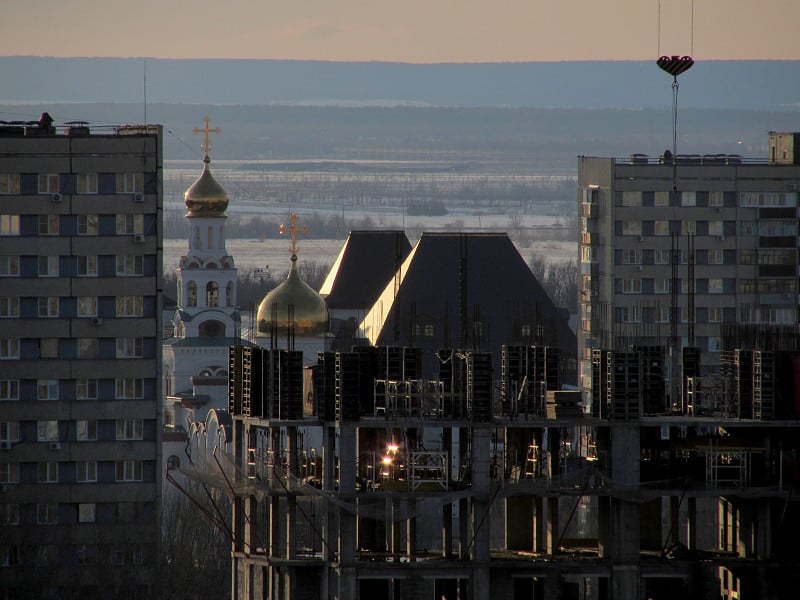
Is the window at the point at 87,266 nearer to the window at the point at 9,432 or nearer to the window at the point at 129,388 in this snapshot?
the window at the point at 129,388

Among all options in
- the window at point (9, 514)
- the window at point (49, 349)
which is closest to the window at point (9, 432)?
the window at point (49, 349)

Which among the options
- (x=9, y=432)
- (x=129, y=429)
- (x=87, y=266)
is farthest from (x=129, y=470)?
(x=87, y=266)

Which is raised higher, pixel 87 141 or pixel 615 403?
pixel 87 141

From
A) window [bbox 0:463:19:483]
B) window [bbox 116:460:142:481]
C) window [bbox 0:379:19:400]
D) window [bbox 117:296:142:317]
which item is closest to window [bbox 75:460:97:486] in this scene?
window [bbox 116:460:142:481]

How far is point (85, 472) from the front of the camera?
476 feet

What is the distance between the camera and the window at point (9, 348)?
14725cm

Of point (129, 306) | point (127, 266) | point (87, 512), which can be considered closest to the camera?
point (87, 512)

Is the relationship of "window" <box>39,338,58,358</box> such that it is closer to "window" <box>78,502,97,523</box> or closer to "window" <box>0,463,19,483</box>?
"window" <box>0,463,19,483</box>

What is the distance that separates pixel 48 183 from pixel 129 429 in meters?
12.1

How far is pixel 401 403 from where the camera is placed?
113125mm

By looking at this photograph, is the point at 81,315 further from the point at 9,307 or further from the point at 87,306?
the point at 9,307

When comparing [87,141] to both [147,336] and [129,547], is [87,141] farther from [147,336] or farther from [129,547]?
[129,547]

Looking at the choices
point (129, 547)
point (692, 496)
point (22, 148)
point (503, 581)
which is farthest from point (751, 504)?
point (22, 148)

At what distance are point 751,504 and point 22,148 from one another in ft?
156
